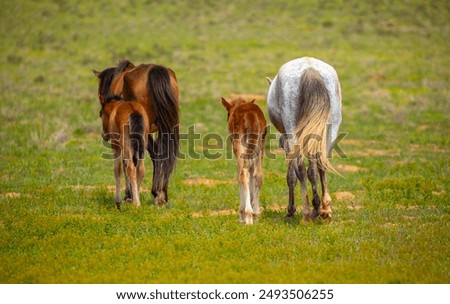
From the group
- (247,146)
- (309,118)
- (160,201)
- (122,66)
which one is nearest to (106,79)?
(122,66)

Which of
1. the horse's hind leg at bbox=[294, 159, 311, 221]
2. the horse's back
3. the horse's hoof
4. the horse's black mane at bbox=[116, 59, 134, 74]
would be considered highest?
the horse's black mane at bbox=[116, 59, 134, 74]

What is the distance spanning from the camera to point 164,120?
1234cm

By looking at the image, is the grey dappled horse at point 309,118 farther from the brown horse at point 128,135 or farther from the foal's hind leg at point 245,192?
the brown horse at point 128,135

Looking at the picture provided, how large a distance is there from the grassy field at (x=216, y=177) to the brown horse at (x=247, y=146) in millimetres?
436

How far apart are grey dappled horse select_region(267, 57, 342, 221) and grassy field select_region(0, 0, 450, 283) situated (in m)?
0.72

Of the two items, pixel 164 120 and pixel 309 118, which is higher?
pixel 309 118

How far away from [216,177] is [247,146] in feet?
17.1

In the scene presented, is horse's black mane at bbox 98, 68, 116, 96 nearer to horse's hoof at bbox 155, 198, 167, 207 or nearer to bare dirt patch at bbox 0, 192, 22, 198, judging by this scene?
bare dirt patch at bbox 0, 192, 22, 198

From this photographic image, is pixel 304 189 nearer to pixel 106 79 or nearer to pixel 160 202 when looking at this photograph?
pixel 160 202

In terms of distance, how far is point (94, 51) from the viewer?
137 feet

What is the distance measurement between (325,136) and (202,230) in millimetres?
2313

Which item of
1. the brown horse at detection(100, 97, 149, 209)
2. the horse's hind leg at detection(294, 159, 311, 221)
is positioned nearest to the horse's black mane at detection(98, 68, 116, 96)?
the brown horse at detection(100, 97, 149, 209)

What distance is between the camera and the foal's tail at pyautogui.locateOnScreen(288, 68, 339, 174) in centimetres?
1022

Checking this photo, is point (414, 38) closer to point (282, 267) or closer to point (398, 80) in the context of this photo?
point (398, 80)
